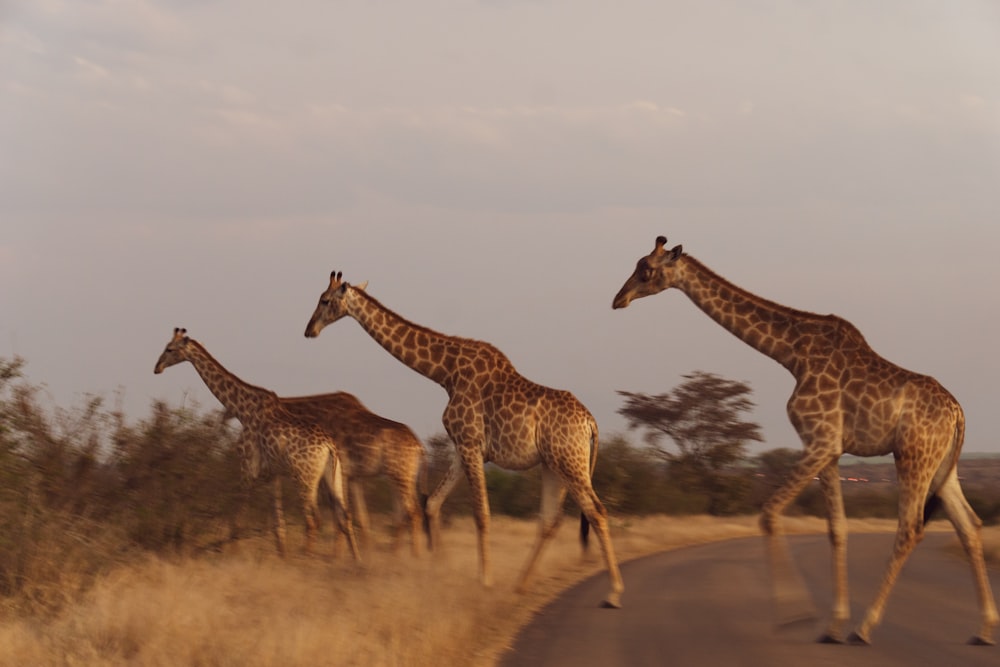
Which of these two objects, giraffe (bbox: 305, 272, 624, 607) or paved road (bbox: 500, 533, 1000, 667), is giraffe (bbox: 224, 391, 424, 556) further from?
paved road (bbox: 500, 533, 1000, 667)

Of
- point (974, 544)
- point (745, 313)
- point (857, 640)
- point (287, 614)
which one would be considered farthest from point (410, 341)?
point (974, 544)

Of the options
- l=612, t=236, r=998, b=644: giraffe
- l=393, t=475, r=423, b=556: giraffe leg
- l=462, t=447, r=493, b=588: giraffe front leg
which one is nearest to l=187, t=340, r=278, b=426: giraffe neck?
l=393, t=475, r=423, b=556: giraffe leg

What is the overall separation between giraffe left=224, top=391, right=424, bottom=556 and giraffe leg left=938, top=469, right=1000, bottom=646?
6.86m

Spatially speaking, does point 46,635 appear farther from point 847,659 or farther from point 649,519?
point 649,519

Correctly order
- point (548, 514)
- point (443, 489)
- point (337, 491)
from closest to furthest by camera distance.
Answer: point (548, 514) < point (443, 489) < point (337, 491)

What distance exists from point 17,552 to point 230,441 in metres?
5.64

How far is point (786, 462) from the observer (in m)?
39.3

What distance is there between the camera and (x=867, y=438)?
9383 millimetres

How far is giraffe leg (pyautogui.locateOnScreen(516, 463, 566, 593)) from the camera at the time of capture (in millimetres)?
12250

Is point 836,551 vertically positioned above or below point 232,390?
below

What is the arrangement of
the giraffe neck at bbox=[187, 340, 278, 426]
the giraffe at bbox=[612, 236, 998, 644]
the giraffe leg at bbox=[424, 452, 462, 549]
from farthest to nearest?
the giraffe neck at bbox=[187, 340, 278, 426]
the giraffe leg at bbox=[424, 452, 462, 549]
the giraffe at bbox=[612, 236, 998, 644]

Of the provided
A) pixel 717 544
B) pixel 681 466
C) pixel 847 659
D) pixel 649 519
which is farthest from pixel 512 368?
pixel 681 466

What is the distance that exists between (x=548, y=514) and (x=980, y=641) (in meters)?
4.85

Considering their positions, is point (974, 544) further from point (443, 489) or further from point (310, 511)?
point (310, 511)
